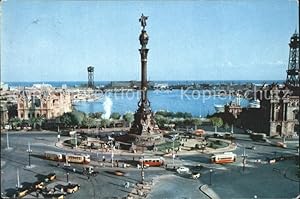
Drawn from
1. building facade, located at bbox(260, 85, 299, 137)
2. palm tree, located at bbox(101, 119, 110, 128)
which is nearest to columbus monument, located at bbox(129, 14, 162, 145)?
palm tree, located at bbox(101, 119, 110, 128)

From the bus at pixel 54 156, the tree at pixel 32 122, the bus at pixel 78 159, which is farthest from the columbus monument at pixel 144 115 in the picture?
the tree at pixel 32 122

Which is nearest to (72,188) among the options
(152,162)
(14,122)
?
(152,162)

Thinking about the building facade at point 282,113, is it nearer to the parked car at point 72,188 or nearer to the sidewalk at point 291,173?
the sidewalk at point 291,173

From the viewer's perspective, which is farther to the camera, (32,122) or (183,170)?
(32,122)

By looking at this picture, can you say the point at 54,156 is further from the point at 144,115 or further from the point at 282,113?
the point at 282,113

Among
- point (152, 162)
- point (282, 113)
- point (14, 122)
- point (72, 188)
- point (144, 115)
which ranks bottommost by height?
point (72, 188)

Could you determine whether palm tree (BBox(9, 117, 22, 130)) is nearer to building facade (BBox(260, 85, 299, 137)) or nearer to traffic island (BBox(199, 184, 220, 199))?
traffic island (BBox(199, 184, 220, 199))

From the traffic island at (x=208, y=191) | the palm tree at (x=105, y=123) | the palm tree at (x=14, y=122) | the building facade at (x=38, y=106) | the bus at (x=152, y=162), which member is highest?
the building facade at (x=38, y=106)

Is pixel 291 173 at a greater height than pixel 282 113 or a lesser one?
lesser

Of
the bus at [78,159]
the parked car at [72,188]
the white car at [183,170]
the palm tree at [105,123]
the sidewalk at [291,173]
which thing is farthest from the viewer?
the palm tree at [105,123]

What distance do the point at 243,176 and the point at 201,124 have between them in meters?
23.2

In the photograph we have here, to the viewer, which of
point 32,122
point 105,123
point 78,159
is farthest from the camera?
point 105,123

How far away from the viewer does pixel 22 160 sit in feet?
91.1

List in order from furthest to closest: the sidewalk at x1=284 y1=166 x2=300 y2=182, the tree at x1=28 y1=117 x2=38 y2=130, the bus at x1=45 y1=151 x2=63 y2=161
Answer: the tree at x1=28 y1=117 x2=38 y2=130 < the bus at x1=45 y1=151 x2=63 y2=161 < the sidewalk at x1=284 y1=166 x2=300 y2=182
